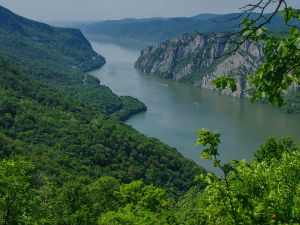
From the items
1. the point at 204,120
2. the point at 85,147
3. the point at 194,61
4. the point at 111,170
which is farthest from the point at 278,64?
the point at 194,61

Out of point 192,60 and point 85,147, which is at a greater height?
point 192,60

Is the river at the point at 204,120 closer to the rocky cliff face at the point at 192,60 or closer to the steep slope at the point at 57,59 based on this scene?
the steep slope at the point at 57,59

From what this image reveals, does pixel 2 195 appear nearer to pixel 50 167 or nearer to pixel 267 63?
pixel 267 63

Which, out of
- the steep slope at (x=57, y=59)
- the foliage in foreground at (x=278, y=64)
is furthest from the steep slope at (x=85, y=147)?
the foliage in foreground at (x=278, y=64)

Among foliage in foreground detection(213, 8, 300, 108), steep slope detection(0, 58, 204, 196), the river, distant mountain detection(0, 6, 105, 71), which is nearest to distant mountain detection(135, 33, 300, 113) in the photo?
the river

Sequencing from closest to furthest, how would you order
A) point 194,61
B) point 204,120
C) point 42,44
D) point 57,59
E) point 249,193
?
point 249,193 < point 204,120 < point 57,59 < point 194,61 < point 42,44

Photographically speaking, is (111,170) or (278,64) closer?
(278,64)

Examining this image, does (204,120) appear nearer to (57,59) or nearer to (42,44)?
(57,59)
